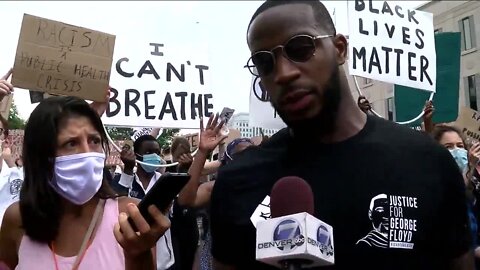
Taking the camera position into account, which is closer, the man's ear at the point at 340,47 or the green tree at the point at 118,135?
the man's ear at the point at 340,47

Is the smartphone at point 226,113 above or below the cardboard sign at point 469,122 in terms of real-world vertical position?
below

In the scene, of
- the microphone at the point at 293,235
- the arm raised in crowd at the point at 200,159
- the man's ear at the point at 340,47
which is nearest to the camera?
the microphone at the point at 293,235

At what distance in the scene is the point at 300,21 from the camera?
70.4 inches

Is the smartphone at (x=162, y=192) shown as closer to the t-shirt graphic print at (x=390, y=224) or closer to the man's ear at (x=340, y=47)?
the t-shirt graphic print at (x=390, y=224)

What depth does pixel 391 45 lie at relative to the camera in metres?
5.81

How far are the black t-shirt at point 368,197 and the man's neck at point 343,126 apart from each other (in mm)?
27

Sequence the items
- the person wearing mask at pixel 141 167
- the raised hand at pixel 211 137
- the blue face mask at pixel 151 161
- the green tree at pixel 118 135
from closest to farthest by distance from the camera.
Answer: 1. the raised hand at pixel 211 137
2. the person wearing mask at pixel 141 167
3. the blue face mask at pixel 151 161
4. the green tree at pixel 118 135

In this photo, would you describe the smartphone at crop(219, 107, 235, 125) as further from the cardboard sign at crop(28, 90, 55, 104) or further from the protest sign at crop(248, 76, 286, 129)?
the cardboard sign at crop(28, 90, 55, 104)

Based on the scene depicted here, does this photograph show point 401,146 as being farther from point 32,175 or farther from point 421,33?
point 421,33

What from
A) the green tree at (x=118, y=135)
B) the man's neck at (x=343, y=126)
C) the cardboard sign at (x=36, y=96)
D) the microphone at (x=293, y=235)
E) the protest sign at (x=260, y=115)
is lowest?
the microphone at (x=293, y=235)

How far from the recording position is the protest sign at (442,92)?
611 cm

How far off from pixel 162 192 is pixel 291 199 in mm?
332

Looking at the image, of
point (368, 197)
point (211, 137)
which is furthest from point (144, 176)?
point (368, 197)

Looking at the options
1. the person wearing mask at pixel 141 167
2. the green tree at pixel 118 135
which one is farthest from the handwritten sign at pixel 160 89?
the green tree at pixel 118 135
